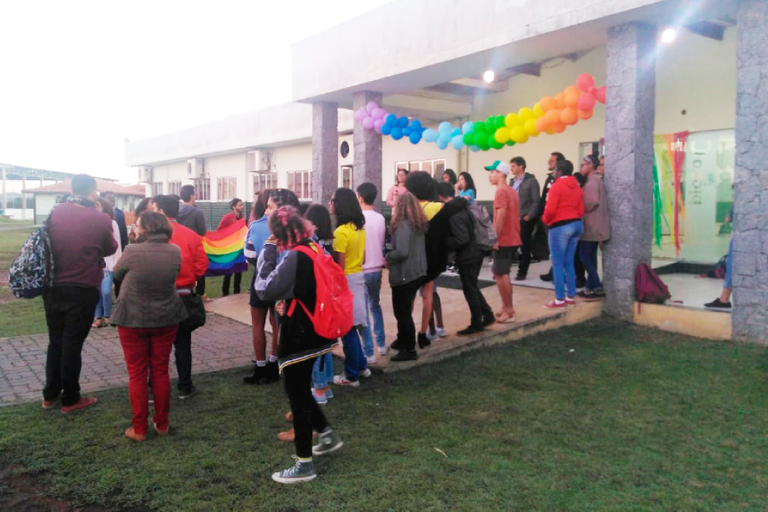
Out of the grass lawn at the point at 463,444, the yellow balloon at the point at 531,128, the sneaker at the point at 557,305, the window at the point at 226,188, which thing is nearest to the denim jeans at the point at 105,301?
the grass lawn at the point at 463,444

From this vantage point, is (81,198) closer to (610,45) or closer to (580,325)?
(580,325)

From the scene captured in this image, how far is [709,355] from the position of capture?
20.1 feet

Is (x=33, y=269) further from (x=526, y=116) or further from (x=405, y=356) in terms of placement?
(x=526, y=116)

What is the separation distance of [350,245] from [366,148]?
6451 millimetres

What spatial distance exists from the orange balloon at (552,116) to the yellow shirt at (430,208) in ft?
9.36

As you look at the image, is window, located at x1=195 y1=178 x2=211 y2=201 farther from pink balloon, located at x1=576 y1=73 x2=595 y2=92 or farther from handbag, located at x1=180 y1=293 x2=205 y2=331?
handbag, located at x1=180 y1=293 x2=205 y2=331

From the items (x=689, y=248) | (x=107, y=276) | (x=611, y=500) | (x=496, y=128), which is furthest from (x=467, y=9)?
(x=611, y=500)

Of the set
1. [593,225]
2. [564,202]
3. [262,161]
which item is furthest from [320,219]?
[262,161]

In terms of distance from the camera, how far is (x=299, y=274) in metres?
3.74

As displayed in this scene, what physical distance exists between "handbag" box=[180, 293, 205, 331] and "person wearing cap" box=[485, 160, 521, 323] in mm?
3336

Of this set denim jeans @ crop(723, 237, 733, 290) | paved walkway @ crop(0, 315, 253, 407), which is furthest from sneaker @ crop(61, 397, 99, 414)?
denim jeans @ crop(723, 237, 733, 290)

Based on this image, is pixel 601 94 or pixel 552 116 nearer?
pixel 601 94

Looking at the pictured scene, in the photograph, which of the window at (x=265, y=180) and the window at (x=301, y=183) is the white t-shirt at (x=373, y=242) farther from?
the window at (x=265, y=180)

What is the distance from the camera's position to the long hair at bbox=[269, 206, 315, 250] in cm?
380
